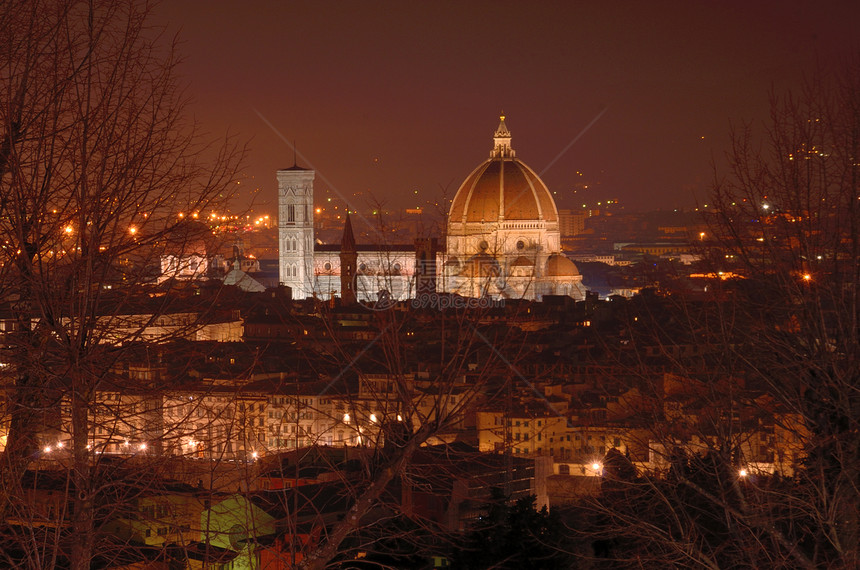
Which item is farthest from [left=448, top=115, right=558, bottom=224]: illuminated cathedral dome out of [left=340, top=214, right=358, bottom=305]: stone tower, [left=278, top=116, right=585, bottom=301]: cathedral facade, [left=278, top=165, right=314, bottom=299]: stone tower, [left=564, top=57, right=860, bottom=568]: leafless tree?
[left=564, top=57, right=860, bottom=568]: leafless tree

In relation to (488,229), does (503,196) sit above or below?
above

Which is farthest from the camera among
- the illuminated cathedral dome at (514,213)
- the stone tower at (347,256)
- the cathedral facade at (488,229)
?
the illuminated cathedral dome at (514,213)

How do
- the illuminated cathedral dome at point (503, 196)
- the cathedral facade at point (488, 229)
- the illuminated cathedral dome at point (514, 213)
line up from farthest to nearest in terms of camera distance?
1. the illuminated cathedral dome at point (503, 196)
2. the illuminated cathedral dome at point (514, 213)
3. the cathedral facade at point (488, 229)

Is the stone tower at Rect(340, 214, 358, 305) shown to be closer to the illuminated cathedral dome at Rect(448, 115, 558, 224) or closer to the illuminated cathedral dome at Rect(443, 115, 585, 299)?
the illuminated cathedral dome at Rect(443, 115, 585, 299)

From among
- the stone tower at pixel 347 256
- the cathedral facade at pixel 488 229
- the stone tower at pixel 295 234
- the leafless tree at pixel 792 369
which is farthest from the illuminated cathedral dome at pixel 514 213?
the leafless tree at pixel 792 369

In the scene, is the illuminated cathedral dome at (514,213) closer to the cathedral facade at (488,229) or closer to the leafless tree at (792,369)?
the cathedral facade at (488,229)

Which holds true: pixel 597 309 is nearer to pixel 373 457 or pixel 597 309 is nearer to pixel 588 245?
pixel 373 457

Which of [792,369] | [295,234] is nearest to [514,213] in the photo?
[295,234]

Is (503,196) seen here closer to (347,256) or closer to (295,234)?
(347,256)
